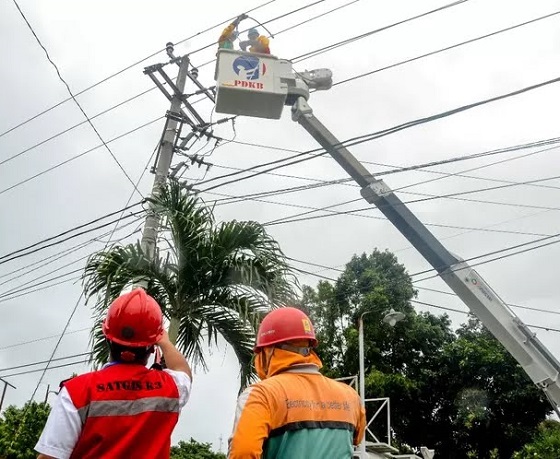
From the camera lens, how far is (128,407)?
7.67ft

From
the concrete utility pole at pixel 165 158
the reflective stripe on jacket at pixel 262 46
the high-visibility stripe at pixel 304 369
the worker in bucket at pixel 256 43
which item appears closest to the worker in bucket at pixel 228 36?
the worker in bucket at pixel 256 43

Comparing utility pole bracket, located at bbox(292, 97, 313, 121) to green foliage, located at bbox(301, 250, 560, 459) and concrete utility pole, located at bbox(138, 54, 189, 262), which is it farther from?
green foliage, located at bbox(301, 250, 560, 459)

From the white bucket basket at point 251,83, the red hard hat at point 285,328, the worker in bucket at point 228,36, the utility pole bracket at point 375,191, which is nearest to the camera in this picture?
the red hard hat at point 285,328

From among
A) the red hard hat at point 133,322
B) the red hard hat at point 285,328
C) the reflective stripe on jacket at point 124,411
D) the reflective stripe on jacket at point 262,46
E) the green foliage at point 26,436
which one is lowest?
the reflective stripe on jacket at point 124,411

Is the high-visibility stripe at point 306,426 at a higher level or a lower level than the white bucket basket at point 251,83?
lower

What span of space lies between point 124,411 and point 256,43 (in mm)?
6859

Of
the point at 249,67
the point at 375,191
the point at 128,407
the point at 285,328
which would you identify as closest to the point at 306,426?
the point at 285,328

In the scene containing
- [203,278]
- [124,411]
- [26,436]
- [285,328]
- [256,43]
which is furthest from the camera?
[26,436]

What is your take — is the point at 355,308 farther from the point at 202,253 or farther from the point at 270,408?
the point at 270,408

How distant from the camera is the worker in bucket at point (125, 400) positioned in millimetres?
2219

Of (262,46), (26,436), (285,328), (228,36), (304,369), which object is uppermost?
(228,36)

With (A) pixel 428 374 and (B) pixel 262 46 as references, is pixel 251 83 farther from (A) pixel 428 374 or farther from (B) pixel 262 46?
(A) pixel 428 374

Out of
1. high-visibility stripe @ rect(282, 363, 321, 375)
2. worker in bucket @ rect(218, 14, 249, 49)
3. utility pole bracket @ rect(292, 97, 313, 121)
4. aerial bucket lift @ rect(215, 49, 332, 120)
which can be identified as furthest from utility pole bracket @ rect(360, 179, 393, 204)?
high-visibility stripe @ rect(282, 363, 321, 375)

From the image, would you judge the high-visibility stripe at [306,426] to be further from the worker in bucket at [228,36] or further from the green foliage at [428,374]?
the green foliage at [428,374]
